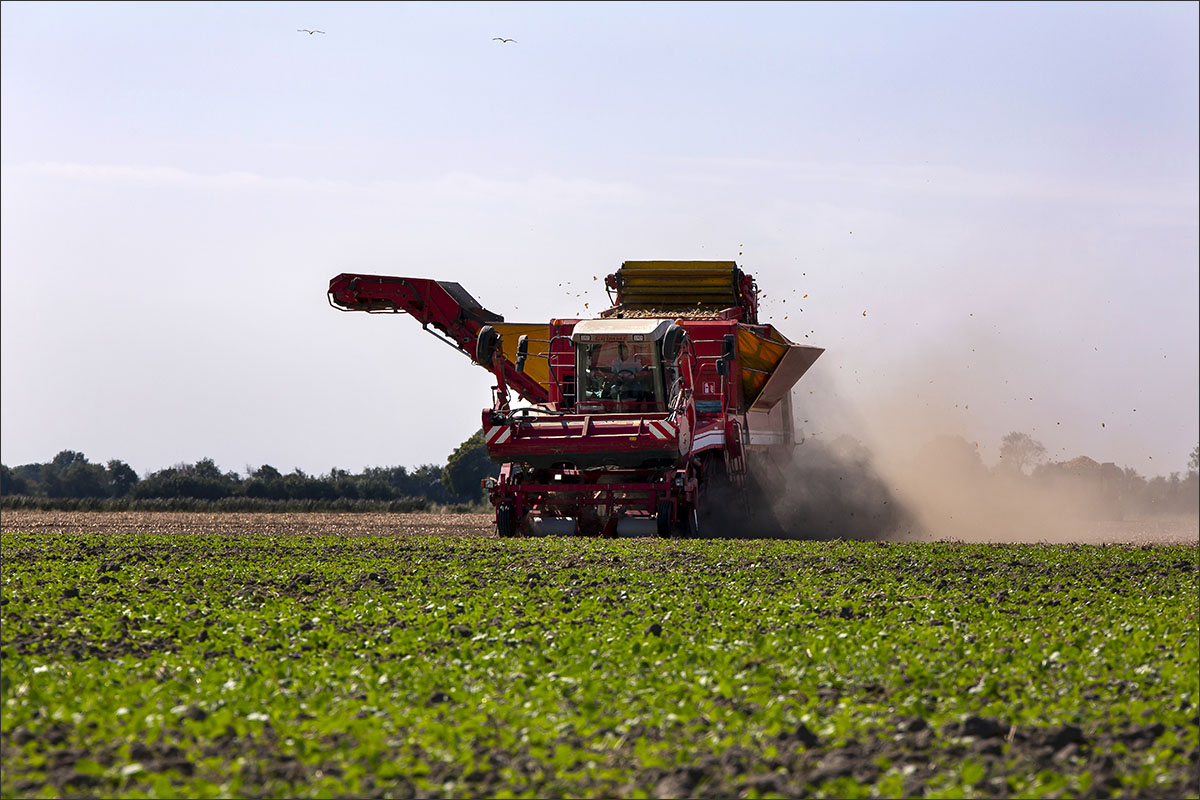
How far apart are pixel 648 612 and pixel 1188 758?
602cm

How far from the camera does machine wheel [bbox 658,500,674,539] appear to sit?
78.3 feet

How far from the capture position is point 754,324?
29.0 metres

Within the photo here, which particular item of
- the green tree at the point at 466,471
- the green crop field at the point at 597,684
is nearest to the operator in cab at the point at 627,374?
the green crop field at the point at 597,684

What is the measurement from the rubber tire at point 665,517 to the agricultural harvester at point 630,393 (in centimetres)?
2

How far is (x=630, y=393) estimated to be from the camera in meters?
25.8

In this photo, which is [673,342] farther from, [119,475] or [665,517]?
[119,475]

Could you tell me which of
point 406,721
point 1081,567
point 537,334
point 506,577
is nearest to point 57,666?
point 406,721

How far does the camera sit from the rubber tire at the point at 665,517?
23.9 meters

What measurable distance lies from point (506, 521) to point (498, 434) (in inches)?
66.9

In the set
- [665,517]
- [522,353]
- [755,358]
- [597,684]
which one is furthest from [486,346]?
[597,684]

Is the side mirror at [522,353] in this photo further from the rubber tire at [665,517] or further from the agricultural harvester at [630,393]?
the rubber tire at [665,517]

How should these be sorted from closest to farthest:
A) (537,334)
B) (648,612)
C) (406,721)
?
(406,721), (648,612), (537,334)

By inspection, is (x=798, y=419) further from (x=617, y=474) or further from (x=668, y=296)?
(x=617, y=474)

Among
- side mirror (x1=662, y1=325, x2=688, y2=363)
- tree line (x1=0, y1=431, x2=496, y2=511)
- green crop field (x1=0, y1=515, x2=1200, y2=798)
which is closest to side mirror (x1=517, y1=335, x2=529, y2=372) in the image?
side mirror (x1=662, y1=325, x2=688, y2=363)
